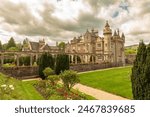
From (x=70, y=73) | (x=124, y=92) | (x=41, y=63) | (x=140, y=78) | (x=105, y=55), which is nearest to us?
(x=140, y=78)

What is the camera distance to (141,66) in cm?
782

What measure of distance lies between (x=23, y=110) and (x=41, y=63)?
16989 mm

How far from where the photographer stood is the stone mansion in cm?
4825

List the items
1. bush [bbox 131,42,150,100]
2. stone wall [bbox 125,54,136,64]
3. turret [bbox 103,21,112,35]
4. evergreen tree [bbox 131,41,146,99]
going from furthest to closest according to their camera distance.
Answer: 1. stone wall [bbox 125,54,136,64]
2. turret [bbox 103,21,112,35]
3. evergreen tree [bbox 131,41,146,99]
4. bush [bbox 131,42,150,100]

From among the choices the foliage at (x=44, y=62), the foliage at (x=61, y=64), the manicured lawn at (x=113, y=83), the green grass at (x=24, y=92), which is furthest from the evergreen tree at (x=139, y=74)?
the foliage at (x=61, y=64)

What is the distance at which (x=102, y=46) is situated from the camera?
166 ft

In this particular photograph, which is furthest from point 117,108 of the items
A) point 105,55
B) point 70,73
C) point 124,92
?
point 105,55

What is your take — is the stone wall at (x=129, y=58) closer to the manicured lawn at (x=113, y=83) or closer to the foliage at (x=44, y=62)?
the manicured lawn at (x=113, y=83)

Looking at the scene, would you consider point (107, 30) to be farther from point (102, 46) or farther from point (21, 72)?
point (21, 72)

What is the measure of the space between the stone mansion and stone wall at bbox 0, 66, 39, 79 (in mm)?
22998

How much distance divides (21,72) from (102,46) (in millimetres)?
29993

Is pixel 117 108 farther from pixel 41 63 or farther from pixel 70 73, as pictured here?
pixel 41 63

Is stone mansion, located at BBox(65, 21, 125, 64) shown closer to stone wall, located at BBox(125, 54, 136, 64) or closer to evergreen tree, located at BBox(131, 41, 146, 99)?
stone wall, located at BBox(125, 54, 136, 64)

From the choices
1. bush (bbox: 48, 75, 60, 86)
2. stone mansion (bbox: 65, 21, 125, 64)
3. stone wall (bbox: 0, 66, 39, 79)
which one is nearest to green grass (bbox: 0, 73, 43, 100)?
bush (bbox: 48, 75, 60, 86)
